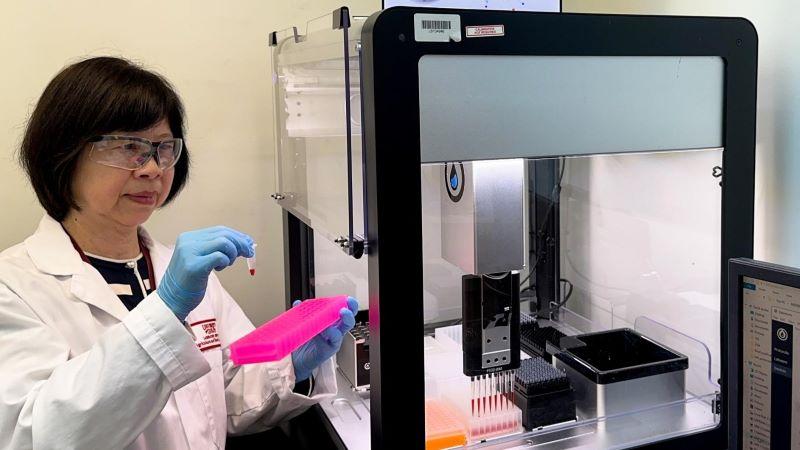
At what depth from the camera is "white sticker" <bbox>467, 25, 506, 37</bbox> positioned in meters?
1.02

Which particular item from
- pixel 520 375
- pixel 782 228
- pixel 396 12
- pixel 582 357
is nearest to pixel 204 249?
pixel 396 12

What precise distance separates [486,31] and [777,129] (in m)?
0.70

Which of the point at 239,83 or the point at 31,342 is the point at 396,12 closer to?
the point at 31,342

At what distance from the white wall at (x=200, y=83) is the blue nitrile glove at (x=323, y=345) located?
503 mm

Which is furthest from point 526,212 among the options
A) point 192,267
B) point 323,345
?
point 192,267

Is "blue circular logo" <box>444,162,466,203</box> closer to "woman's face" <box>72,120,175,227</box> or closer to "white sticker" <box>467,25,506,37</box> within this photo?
"white sticker" <box>467,25,506,37</box>

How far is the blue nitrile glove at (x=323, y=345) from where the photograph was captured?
4.26 feet

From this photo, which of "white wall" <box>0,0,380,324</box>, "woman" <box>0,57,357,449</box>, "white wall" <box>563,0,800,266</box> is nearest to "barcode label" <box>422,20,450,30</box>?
"woman" <box>0,57,357,449</box>

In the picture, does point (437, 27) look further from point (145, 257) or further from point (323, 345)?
Result: point (145, 257)

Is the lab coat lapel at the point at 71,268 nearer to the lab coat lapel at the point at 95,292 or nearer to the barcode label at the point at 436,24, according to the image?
the lab coat lapel at the point at 95,292

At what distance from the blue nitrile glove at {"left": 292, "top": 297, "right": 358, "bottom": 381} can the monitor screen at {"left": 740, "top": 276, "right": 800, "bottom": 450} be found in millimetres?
673

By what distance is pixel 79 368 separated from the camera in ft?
3.35

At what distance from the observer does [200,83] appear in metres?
1.77

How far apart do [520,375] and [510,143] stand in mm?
481
